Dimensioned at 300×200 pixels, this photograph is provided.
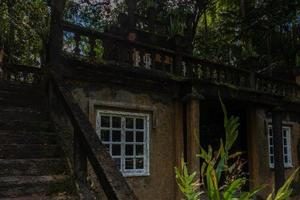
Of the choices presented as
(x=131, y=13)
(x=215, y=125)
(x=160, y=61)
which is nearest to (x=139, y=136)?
(x=160, y=61)

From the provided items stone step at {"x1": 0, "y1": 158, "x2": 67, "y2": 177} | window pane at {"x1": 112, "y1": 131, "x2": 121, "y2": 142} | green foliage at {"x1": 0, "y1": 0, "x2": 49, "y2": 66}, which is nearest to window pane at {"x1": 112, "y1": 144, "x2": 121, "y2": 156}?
window pane at {"x1": 112, "y1": 131, "x2": 121, "y2": 142}

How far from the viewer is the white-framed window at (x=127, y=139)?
345 inches

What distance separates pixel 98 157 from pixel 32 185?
987 millimetres

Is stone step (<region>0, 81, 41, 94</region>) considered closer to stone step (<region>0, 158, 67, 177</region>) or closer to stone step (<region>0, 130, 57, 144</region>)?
stone step (<region>0, 130, 57, 144</region>)

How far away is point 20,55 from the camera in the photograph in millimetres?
16625

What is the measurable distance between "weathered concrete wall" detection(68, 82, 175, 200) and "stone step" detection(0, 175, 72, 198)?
328 centimetres

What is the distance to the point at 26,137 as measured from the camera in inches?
225

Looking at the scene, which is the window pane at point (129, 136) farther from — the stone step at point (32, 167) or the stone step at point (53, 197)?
the stone step at point (53, 197)

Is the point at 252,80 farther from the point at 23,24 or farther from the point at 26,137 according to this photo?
the point at 23,24

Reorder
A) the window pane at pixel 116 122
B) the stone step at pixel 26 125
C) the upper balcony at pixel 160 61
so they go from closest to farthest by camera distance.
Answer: the stone step at pixel 26 125, the upper balcony at pixel 160 61, the window pane at pixel 116 122

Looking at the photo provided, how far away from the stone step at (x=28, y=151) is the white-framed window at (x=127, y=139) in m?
2.89

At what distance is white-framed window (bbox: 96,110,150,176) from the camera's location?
8.76 m

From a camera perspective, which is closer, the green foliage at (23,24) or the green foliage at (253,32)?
the green foliage at (23,24)

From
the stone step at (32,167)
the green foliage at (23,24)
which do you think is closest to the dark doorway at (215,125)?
the green foliage at (23,24)
